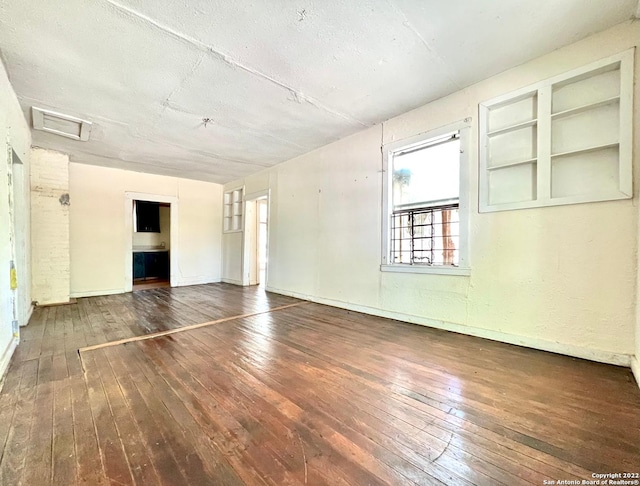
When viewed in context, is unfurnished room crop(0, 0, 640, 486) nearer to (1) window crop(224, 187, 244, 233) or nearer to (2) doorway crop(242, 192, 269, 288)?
(2) doorway crop(242, 192, 269, 288)

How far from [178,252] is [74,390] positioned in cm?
527

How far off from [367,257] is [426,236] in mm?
888

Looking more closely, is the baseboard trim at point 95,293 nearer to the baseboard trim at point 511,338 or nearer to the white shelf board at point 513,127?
the baseboard trim at point 511,338

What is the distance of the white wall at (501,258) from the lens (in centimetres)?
220

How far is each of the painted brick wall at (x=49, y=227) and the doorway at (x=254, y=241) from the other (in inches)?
129

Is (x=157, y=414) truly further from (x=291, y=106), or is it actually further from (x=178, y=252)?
(x=178, y=252)

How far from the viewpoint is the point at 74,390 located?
6.00ft

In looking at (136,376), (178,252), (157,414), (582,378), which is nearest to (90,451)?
(157,414)

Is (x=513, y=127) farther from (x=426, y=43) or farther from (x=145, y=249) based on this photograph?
(x=145, y=249)

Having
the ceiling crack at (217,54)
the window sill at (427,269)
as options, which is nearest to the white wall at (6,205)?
the ceiling crack at (217,54)

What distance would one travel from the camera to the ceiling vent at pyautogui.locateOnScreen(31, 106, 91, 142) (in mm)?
3389

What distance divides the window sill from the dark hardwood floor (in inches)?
28.0

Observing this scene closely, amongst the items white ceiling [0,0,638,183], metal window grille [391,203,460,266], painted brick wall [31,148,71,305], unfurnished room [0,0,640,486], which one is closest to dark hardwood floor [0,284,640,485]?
unfurnished room [0,0,640,486]

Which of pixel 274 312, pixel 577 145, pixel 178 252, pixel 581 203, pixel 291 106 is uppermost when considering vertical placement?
pixel 291 106
